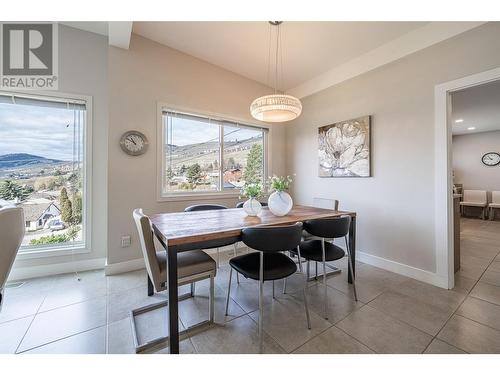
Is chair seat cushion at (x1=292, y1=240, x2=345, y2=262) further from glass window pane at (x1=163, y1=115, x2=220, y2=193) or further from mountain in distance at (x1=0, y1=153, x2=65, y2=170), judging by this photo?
mountain in distance at (x1=0, y1=153, x2=65, y2=170)

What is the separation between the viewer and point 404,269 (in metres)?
2.59

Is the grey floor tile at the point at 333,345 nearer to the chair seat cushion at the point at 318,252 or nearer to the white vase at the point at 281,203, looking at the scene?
the chair seat cushion at the point at 318,252

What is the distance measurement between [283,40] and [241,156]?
5.91ft

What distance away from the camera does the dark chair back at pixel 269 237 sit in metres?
A: 1.49

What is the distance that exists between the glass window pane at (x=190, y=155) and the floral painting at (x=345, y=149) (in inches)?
69.5

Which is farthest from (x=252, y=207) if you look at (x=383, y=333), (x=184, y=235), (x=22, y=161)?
(x=22, y=161)

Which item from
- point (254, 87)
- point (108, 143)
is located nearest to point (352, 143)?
point (254, 87)

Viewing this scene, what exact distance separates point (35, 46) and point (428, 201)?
4.86m

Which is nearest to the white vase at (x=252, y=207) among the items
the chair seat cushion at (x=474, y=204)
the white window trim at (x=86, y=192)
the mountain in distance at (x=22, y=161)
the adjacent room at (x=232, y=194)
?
the adjacent room at (x=232, y=194)

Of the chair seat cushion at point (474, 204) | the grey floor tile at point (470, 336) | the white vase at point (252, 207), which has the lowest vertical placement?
the grey floor tile at point (470, 336)

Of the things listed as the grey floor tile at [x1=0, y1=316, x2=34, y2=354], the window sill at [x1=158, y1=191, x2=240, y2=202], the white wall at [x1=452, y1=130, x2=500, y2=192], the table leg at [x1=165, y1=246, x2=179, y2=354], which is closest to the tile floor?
the grey floor tile at [x1=0, y1=316, x2=34, y2=354]

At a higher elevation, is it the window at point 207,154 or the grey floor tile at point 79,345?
the window at point 207,154

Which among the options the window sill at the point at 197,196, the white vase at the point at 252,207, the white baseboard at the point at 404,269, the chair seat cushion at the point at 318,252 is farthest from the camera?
the window sill at the point at 197,196

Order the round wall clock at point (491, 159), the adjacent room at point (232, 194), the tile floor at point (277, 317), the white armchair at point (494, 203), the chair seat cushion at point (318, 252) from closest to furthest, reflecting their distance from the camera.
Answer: the tile floor at point (277, 317)
the adjacent room at point (232, 194)
the chair seat cushion at point (318, 252)
the white armchair at point (494, 203)
the round wall clock at point (491, 159)
